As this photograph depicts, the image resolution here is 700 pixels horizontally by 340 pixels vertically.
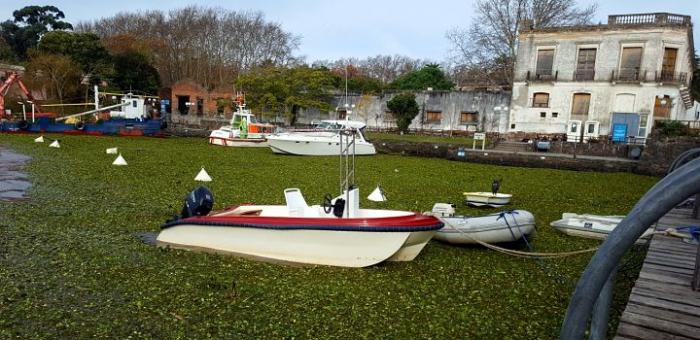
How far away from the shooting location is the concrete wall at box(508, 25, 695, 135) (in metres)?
28.9

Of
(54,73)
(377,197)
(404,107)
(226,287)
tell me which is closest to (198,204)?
(226,287)

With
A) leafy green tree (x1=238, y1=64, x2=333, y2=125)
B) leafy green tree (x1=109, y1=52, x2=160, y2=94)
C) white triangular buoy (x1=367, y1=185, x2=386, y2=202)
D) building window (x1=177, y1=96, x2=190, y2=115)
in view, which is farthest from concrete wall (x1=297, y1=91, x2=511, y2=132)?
white triangular buoy (x1=367, y1=185, x2=386, y2=202)

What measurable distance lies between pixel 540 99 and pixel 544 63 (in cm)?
268

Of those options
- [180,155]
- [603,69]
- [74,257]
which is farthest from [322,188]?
[603,69]

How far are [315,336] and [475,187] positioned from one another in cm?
1145

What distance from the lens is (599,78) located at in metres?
30.7

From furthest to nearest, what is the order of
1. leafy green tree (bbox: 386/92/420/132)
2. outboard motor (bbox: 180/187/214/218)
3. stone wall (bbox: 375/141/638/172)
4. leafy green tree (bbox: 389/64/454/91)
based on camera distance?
1. leafy green tree (bbox: 389/64/454/91)
2. leafy green tree (bbox: 386/92/420/132)
3. stone wall (bbox: 375/141/638/172)
4. outboard motor (bbox: 180/187/214/218)

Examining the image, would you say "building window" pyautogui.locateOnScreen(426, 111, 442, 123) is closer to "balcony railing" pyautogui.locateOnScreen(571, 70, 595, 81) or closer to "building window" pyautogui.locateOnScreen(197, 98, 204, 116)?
"balcony railing" pyautogui.locateOnScreen(571, 70, 595, 81)

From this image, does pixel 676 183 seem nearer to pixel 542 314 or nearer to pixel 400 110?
pixel 542 314

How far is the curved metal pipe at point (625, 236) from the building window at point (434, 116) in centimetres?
3627

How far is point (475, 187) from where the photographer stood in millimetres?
15125

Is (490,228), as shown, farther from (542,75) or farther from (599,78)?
(542,75)

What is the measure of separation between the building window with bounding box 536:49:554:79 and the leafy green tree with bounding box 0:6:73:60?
49608mm

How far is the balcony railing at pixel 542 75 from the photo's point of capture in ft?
105
